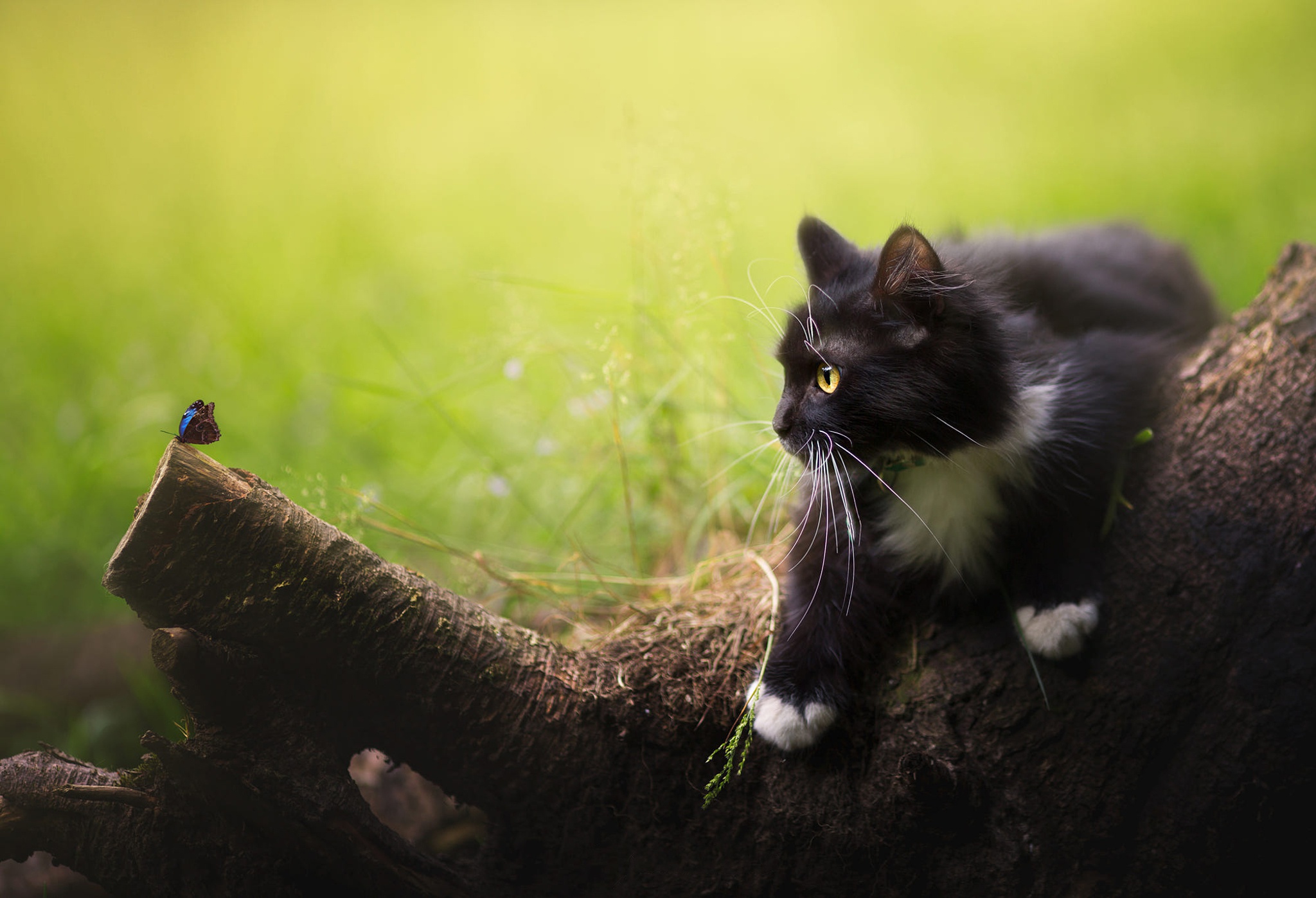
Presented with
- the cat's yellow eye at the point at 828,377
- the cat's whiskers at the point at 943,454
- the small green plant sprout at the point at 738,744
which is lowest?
the small green plant sprout at the point at 738,744

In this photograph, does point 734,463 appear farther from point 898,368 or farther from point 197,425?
point 197,425

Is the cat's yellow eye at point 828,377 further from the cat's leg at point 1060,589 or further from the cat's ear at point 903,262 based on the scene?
the cat's leg at point 1060,589

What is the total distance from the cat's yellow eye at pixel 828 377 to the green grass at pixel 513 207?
1.34 feet

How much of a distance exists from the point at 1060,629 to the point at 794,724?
403 mm

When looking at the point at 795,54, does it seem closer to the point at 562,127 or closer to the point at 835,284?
the point at 562,127

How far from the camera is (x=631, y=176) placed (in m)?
1.72

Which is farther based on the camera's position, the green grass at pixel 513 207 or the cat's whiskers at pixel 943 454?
the green grass at pixel 513 207

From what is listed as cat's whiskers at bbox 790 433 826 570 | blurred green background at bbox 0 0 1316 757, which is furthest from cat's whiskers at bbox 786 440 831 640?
blurred green background at bbox 0 0 1316 757

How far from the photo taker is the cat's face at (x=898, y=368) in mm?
1036

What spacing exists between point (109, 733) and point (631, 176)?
1.59m

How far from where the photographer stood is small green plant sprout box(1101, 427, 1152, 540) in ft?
3.90

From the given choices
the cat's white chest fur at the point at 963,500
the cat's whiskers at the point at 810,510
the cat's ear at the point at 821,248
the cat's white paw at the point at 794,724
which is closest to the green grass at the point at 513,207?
the cat's ear at the point at 821,248

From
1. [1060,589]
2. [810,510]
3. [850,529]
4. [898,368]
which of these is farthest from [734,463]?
[1060,589]

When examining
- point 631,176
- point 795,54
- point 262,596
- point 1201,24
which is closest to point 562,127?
point 795,54
